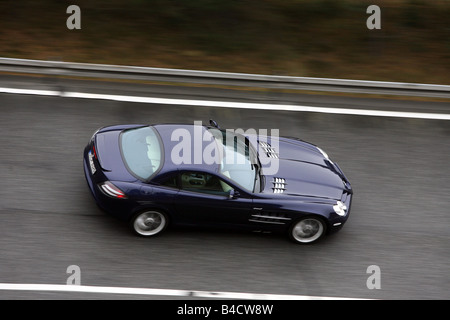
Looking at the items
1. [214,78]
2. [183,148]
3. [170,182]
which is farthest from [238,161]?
[214,78]

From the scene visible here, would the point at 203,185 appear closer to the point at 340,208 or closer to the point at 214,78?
the point at 340,208

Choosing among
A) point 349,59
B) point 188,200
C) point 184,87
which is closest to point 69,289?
point 188,200

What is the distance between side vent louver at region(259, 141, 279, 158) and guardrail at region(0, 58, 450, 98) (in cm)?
209

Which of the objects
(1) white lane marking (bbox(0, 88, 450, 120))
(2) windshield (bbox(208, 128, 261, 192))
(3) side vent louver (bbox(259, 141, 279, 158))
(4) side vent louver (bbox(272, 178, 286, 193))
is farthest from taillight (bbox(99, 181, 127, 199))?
(1) white lane marking (bbox(0, 88, 450, 120))

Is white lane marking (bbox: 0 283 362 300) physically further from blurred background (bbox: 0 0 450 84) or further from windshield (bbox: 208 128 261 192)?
blurred background (bbox: 0 0 450 84)

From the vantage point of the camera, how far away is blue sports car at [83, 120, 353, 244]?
7.44m

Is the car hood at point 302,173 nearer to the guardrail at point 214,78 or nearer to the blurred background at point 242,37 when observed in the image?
the guardrail at point 214,78

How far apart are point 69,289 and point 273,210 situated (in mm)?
2962

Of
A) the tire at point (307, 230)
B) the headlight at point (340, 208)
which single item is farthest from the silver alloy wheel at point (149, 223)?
the headlight at point (340, 208)

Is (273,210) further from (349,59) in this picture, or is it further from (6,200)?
(349,59)

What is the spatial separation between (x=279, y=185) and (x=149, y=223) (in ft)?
6.44

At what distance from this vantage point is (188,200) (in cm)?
751

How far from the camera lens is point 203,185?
24.7ft

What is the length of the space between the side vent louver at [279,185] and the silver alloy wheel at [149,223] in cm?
Result: 165
